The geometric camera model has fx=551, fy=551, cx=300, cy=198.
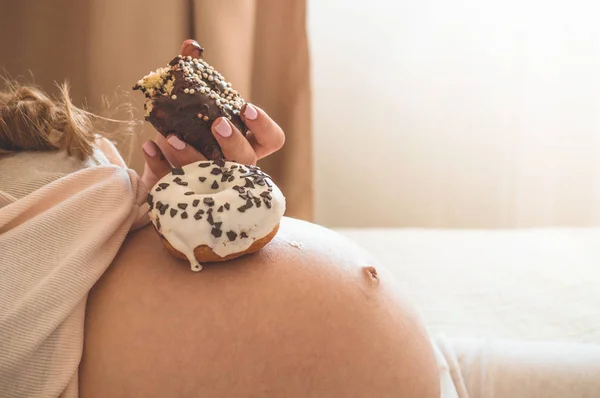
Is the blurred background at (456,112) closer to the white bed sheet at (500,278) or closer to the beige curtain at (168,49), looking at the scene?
the beige curtain at (168,49)

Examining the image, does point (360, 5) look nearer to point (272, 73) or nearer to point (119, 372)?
point (272, 73)

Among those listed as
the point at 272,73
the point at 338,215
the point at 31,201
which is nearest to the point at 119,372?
the point at 31,201

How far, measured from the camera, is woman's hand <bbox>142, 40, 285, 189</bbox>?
70 cm

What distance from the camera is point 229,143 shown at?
0.70 meters

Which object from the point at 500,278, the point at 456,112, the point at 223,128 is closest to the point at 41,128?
the point at 223,128

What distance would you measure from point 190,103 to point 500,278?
3.00 feet

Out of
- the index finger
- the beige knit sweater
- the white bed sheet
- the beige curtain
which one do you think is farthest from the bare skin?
the beige curtain

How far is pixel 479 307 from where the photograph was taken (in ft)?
3.78

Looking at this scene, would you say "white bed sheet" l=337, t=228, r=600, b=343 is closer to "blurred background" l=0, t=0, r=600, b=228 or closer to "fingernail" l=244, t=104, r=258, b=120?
"fingernail" l=244, t=104, r=258, b=120

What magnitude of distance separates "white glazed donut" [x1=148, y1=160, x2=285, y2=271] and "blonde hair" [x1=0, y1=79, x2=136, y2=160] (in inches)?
7.3

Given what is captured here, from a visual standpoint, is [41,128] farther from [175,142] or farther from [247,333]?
[247,333]

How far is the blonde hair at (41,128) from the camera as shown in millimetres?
748

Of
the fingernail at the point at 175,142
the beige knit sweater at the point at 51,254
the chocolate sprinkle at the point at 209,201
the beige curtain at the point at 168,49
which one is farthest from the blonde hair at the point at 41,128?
the beige curtain at the point at 168,49

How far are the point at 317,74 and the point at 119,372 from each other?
6.25 ft
